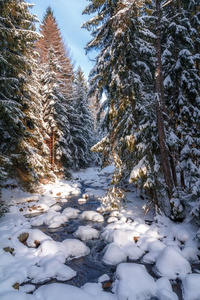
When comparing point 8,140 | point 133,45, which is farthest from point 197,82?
point 8,140

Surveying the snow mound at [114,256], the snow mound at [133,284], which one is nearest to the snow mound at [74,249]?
the snow mound at [114,256]

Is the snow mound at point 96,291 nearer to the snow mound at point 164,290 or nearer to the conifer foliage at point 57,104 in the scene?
the snow mound at point 164,290

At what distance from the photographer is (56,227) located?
7316mm

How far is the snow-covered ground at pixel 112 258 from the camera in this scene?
3627 millimetres

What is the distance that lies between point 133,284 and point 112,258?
1241 millimetres

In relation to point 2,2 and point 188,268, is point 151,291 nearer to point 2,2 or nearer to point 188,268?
point 188,268

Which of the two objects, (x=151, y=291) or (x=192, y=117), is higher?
(x=192, y=117)

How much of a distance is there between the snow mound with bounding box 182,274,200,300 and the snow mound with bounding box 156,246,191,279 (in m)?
0.33

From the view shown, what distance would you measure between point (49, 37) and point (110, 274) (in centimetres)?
2103

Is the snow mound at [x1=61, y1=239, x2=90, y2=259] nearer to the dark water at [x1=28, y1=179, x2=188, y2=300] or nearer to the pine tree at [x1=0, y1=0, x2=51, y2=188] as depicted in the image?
the dark water at [x1=28, y1=179, x2=188, y2=300]

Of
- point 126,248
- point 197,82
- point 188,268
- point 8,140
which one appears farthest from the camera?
point 8,140

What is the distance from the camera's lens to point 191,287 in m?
3.72

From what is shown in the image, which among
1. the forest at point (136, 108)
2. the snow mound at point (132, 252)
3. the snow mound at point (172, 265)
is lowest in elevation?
the snow mound at point (132, 252)

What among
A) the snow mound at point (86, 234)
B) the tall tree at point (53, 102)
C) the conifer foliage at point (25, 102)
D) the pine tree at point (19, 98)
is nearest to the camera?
the snow mound at point (86, 234)
